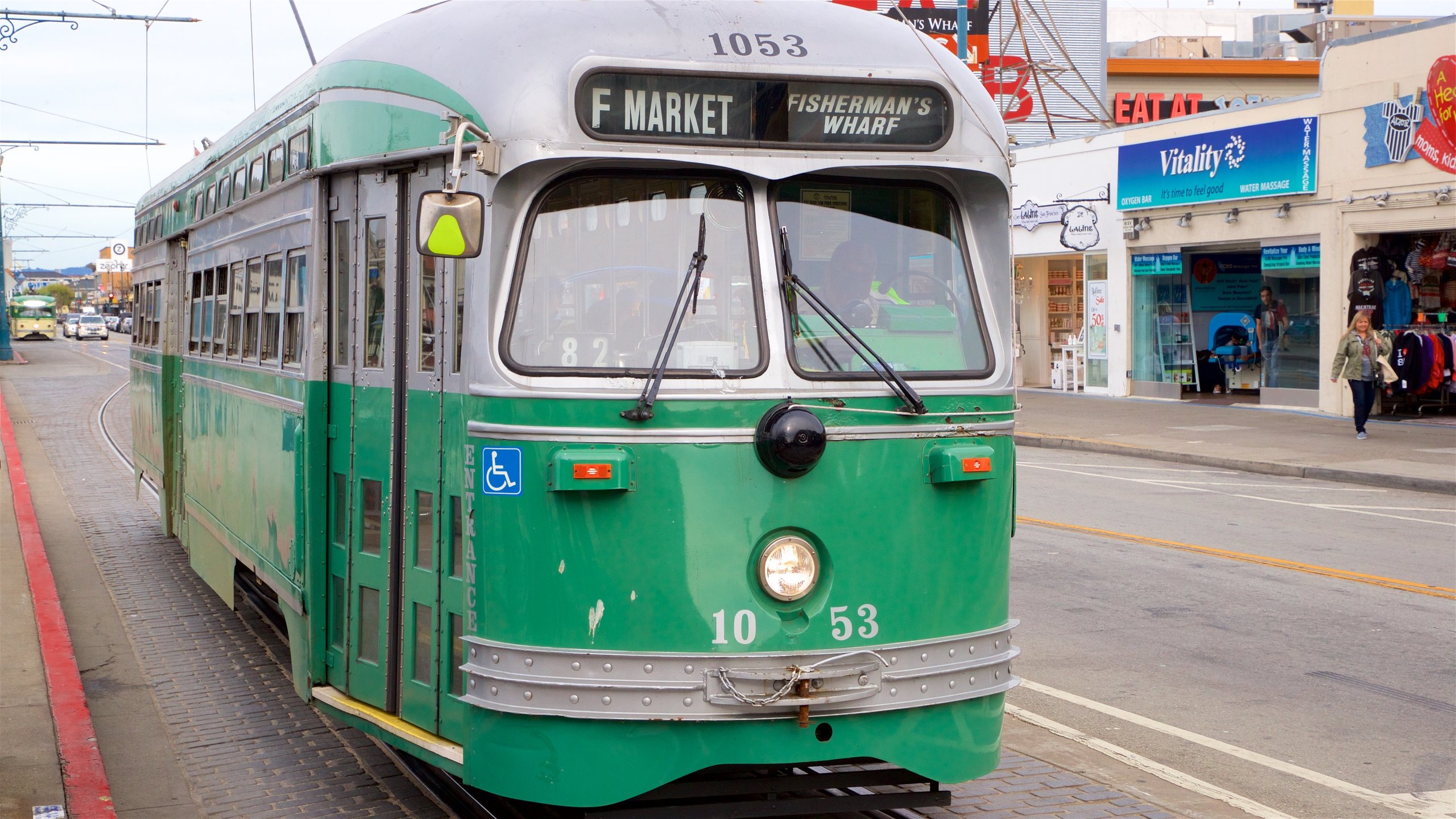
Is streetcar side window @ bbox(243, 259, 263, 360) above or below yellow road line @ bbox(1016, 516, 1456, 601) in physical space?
above

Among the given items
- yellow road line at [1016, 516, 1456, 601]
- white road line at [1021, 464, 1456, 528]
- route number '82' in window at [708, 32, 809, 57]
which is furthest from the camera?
white road line at [1021, 464, 1456, 528]

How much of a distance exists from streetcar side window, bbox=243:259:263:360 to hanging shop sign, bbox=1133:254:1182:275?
2239 cm

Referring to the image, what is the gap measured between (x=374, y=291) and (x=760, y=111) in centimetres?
194

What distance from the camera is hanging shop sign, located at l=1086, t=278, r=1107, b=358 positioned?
96.4 feet

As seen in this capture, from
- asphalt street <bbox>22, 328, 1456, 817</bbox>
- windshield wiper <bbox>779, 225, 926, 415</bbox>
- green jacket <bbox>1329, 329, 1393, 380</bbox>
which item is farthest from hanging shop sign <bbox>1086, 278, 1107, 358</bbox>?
windshield wiper <bbox>779, 225, 926, 415</bbox>

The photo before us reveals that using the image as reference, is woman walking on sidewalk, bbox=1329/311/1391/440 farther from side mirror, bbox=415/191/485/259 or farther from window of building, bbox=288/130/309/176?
side mirror, bbox=415/191/485/259

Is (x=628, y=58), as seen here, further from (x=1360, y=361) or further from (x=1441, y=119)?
(x=1441, y=119)

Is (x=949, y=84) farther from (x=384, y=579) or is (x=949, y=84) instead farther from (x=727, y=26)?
(x=384, y=579)

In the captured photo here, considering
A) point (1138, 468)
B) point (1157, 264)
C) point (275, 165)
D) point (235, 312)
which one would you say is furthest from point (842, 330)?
point (1157, 264)

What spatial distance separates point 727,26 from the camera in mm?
5105

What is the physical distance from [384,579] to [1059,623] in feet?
17.5

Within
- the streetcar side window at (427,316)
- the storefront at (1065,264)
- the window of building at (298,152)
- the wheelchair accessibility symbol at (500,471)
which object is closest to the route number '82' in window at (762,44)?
the streetcar side window at (427,316)

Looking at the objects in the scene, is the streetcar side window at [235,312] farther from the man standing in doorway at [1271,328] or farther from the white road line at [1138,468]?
the man standing in doorway at [1271,328]

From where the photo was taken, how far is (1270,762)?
689cm
